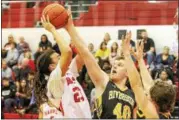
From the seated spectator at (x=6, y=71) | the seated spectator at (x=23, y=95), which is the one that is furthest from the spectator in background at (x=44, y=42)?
the seated spectator at (x=23, y=95)

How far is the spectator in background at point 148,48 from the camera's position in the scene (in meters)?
11.0

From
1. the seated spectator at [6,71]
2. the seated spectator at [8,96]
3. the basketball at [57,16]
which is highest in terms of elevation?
the basketball at [57,16]

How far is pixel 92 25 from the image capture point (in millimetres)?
12852

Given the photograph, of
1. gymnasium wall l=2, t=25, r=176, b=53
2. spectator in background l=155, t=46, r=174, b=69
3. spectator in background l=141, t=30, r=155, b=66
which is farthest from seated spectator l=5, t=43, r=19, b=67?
spectator in background l=155, t=46, r=174, b=69

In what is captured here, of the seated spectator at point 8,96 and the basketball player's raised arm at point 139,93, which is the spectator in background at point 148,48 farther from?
the basketball player's raised arm at point 139,93

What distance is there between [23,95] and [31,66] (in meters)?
1.24

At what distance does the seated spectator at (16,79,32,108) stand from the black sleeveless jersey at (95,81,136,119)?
18.6ft

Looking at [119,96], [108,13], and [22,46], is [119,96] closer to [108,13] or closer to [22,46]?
[22,46]

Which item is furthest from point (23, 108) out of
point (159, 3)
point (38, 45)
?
point (159, 3)

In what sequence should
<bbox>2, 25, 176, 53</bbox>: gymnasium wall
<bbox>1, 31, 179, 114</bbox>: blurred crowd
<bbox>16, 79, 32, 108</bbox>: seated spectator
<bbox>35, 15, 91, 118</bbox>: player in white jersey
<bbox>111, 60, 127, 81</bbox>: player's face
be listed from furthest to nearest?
<bbox>2, 25, 176, 53</bbox>: gymnasium wall → <bbox>16, 79, 32, 108</bbox>: seated spectator → <bbox>1, 31, 179, 114</bbox>: blurred crowd → <bbox>111, 60, 127, 81</bbox>: player's face → <bbox>35, 15, 91, 118</bbox>: player in white jersey

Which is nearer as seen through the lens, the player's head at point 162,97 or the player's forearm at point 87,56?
the player's head at point 162,97

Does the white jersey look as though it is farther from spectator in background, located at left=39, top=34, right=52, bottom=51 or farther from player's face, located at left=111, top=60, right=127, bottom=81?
spectator in background, located at left=39, top=34, right=52, bottom=51

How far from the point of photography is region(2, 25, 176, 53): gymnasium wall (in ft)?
40.0

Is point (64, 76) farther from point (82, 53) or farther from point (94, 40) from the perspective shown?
point (94, 40)
